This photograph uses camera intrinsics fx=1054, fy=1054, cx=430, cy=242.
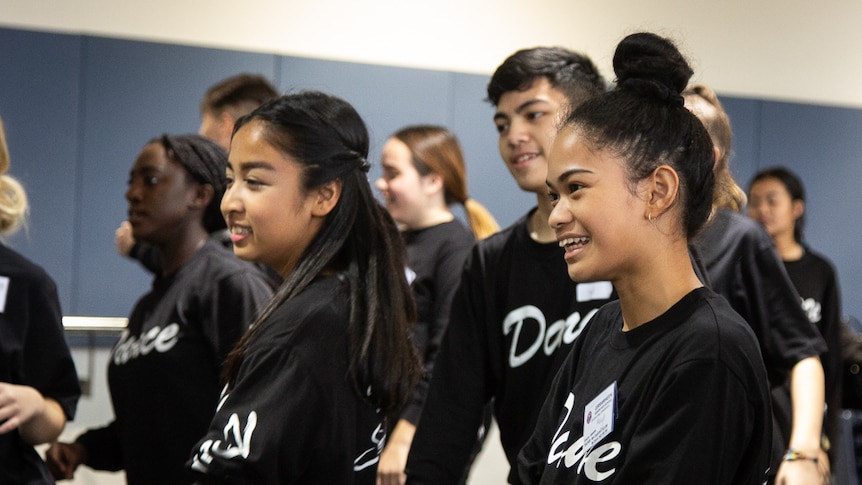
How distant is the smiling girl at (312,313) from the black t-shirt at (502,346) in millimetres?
219

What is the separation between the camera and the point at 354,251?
1.76 m

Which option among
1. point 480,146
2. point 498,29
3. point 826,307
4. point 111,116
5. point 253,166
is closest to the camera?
point 253,166

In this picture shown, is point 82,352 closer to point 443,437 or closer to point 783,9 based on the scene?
point 443,437

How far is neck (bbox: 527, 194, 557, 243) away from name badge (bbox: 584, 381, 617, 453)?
2.29ft

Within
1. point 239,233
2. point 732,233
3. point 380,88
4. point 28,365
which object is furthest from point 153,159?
point 380,88

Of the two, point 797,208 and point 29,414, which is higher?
point 797,208

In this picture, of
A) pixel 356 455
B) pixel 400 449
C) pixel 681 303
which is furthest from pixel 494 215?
pixel 681 303

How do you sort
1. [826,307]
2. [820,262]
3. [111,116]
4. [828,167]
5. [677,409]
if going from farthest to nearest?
[828,167] < [111,116] < [820,262] < [826,307] < [677,409]

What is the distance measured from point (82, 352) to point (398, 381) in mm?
2754

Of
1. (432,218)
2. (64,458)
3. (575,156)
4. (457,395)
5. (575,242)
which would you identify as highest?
(575,156)

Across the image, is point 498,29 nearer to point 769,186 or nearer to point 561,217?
point 769,186

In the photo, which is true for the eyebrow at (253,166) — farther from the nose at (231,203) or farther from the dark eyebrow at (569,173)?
the dark eyebrow at (569,173)

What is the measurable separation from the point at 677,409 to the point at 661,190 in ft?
0.99

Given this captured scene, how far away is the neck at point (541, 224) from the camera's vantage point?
1.99 metres
